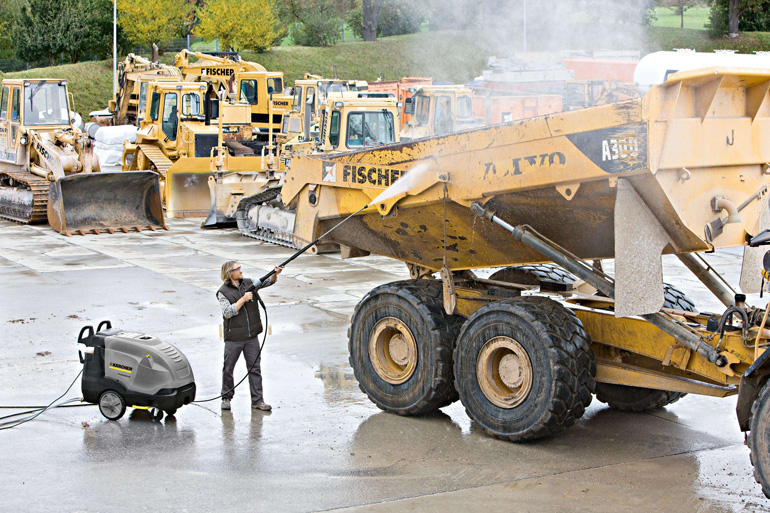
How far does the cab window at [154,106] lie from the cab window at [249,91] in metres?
3.47

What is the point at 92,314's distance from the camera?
39.8 feet

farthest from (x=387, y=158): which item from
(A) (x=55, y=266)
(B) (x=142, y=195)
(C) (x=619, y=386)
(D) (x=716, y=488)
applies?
(B) (x=142, y=195)

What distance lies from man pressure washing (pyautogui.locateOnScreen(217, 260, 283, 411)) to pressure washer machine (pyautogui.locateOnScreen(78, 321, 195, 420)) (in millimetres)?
393

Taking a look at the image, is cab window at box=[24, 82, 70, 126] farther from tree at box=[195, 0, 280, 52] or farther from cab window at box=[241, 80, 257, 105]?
tree at box=[195, 0, 280, 52]

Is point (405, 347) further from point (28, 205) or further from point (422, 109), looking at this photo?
point (422, 109)

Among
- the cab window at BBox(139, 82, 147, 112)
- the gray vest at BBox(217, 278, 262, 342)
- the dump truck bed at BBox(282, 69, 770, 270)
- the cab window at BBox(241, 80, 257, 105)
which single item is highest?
the cab window at BBox(241, 80, 257, 105)

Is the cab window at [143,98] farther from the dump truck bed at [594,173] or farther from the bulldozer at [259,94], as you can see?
the dump truck bed at [594,173]

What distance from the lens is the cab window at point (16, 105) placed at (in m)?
21.1

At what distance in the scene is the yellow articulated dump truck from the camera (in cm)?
654

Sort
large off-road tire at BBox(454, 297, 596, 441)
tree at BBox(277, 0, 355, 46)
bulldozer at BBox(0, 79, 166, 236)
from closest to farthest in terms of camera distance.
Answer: large off-road tire at BBox(454, 297, 596, 441)
bulldozer at BBox(0, 79, 166, 236)
tree at BBox(277, 0, 355, 46)

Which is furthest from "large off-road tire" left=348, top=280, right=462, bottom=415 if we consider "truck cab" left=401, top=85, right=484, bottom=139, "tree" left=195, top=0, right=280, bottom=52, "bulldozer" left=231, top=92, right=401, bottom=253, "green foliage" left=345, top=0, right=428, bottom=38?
"green foliage" left=345, top=0, right=428, bottom=38

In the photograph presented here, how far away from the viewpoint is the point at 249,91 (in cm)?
2695

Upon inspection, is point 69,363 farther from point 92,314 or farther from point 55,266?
point 55,266

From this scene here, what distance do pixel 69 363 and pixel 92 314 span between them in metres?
2.44
